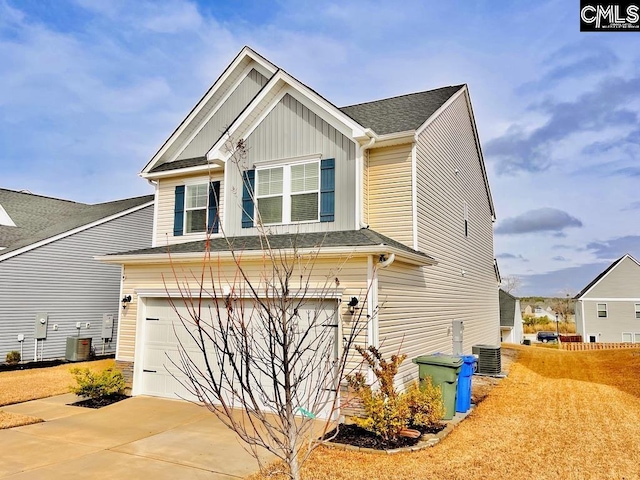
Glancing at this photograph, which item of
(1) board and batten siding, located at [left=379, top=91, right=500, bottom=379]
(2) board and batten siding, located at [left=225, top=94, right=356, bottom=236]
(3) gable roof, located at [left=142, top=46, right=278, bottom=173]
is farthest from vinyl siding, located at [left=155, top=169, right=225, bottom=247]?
(1) board and batten siding, located at [left=379, top=91, right=500, bottom=379]

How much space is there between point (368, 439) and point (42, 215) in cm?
1904

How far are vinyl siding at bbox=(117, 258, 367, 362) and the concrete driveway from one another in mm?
2053

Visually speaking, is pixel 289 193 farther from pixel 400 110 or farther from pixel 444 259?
pixel 444 259

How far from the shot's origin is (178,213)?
505 inches

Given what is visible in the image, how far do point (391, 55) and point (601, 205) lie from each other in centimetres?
1187

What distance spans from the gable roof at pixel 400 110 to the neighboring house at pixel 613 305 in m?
30.6

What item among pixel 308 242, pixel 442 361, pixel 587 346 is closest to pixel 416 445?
pixel 442 361

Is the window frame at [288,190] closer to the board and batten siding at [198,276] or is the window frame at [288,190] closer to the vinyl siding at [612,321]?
the board and batten siding at [198,276]

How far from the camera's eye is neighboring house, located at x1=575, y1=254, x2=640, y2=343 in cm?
3572

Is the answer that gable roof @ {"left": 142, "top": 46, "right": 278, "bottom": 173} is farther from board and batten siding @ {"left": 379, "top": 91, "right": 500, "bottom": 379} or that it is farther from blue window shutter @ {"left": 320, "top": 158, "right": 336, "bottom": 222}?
board and batten siding @ {"left": 379, "top": 91, "right": 500, "bottom": 379}

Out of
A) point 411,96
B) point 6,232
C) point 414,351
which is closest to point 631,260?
point 411,96

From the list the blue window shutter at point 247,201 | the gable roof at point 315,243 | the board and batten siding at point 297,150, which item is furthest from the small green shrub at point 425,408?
the blue window shutter at point 247,201

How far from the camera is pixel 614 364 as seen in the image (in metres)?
15.9

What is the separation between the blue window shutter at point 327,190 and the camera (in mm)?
10141
